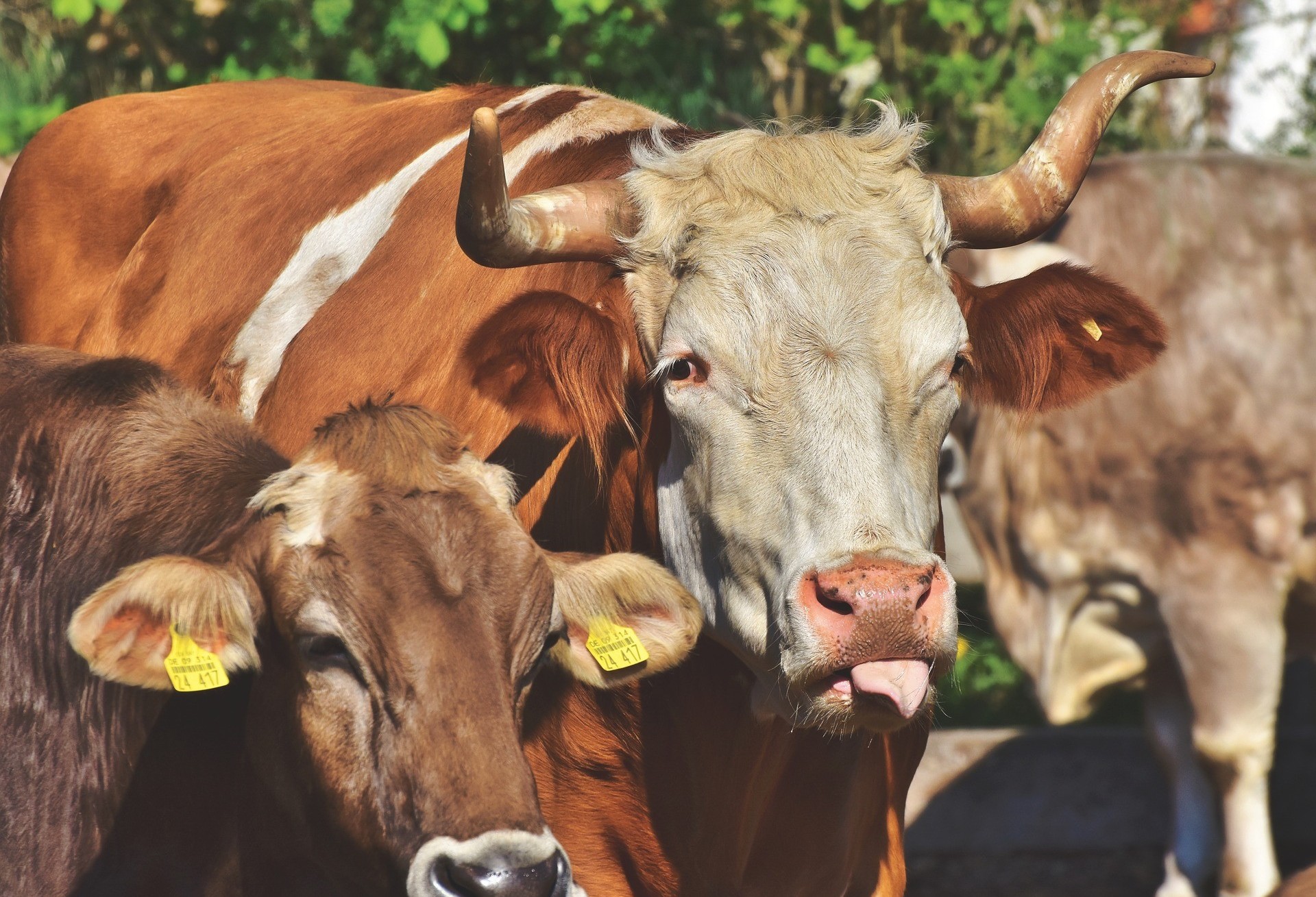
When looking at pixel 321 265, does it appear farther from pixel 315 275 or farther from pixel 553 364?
pixel 553 364

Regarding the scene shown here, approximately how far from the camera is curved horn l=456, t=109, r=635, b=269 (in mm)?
3105

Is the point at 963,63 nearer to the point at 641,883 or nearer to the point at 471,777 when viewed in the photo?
the point at 641,883

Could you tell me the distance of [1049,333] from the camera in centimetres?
375

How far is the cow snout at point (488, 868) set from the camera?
258cm

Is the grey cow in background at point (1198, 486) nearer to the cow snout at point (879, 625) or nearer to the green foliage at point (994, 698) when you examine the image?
the green foliage at point (994, 698)

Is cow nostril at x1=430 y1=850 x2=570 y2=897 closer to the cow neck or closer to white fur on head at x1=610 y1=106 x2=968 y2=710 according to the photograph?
white fur on head at x1=610 y1=106 x2=968 y2=710

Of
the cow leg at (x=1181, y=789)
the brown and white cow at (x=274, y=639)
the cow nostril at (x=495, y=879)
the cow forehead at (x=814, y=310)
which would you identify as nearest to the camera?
the cow nostril at (x=495, y=879)

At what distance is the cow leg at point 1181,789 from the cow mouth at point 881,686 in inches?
137

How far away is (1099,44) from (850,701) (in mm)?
5279

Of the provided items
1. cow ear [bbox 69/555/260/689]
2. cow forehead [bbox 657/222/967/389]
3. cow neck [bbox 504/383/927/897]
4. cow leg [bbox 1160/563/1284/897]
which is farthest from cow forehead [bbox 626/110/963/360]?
cow leg [bbox 1160/563/1284/897]

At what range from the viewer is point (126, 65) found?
816 centimetres

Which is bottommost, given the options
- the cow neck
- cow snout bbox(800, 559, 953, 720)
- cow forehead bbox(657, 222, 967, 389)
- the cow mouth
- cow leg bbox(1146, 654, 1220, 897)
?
cow leg bbox(1146, 654, 1220, 897)

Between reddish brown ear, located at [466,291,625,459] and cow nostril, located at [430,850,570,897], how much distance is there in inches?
42.1

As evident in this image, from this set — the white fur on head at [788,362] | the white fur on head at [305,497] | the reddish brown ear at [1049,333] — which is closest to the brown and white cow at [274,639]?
the white fur on head at [305,497]
